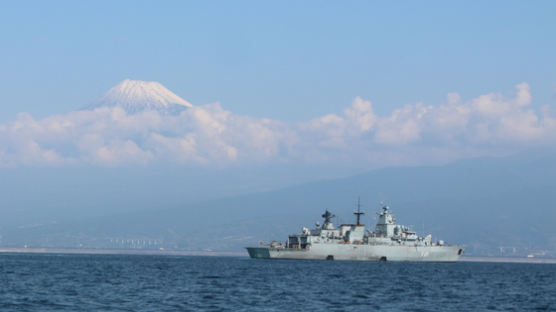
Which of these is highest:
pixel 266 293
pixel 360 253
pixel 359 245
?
pixel 359 245

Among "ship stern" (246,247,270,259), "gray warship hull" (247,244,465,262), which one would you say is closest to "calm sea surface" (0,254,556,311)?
"gray warship hull" (247,244,465,262)

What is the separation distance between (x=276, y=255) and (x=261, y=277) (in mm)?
63998

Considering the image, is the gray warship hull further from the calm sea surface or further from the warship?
the calm sea surface

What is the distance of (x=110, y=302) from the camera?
67.0 metres

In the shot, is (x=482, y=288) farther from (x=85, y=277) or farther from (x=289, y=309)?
(x=85, y=277)

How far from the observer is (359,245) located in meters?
160

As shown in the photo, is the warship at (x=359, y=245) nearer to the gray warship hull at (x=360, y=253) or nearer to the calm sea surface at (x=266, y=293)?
the gray warship hull at (x=360, y=253)

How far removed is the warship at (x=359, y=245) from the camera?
160125 millimetres

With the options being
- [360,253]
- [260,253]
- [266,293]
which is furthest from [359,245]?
[266,293]

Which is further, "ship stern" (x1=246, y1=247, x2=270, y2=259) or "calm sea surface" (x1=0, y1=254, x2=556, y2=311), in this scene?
"ship stern" (x1=246, y1=247, x2=270, y2=259)

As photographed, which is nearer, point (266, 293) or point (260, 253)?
point (266, 293)

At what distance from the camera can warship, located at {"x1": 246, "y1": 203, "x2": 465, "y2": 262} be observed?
160125 millimetres

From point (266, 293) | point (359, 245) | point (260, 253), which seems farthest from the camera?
point (260, 253)

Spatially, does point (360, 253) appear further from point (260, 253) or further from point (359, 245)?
point (260, 253)
